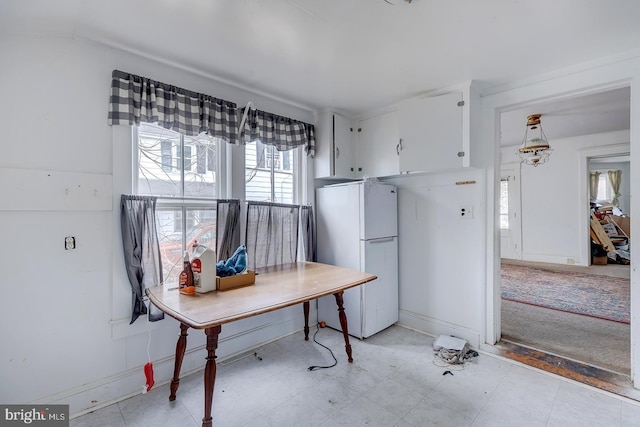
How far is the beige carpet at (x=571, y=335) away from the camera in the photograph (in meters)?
2.41

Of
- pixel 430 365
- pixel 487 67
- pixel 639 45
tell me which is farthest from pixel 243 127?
pixel 639 45

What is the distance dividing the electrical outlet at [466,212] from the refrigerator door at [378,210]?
66cm

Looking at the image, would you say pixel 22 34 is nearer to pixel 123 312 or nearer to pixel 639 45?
pixel 123 312

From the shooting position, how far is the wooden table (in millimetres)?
1466

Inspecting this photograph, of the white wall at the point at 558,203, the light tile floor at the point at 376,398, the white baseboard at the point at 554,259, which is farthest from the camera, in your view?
the white baseboard at the point at 554,259

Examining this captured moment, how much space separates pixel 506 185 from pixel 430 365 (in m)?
5.50

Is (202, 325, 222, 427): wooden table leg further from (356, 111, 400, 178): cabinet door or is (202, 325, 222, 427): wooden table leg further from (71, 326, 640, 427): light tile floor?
(356, 111, 400, 178): cabinet door

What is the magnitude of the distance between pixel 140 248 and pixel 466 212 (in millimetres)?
2739

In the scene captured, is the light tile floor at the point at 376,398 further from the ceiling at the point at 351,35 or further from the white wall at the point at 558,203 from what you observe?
the white wall at the point at 558,203

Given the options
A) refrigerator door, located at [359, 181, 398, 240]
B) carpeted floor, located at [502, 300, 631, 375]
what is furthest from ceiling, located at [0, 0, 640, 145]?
carpeted floor, located at [502, 300, 631, 375]

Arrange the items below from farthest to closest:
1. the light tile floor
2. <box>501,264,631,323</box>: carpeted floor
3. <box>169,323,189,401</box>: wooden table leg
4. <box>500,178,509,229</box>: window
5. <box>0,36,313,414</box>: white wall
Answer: <box>500,178,509,229</box>: window
<box>501,264,631,323</box>: carpeted floor
<box>169,323,189,401</box>: wooden table leg
the light tile floor
<box>0,36,313,414</box>: white wall

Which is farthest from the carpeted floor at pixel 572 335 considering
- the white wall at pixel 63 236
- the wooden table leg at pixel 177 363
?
the white wall at pixel 63 236

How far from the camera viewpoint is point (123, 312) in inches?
76.2

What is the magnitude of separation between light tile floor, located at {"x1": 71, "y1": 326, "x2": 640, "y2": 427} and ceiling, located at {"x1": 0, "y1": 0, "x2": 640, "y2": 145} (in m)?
2.36
